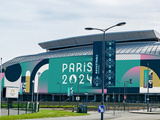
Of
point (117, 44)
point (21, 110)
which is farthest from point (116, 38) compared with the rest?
point (21, 110)

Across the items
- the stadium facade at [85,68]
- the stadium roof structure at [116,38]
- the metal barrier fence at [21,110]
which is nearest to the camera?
the metal barrier fence at [21,110]

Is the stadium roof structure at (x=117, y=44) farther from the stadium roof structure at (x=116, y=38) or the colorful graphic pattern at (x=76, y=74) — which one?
the colorful graphic pattern at (x=76, y=74)

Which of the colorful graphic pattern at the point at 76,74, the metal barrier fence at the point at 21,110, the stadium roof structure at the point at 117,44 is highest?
the stadium roof structure at the point at 117,44

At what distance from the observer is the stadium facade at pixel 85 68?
14550 centimetres

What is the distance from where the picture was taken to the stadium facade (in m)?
146

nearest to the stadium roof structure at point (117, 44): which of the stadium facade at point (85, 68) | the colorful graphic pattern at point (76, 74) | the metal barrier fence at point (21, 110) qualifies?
the stadium facade at point (85, 68)

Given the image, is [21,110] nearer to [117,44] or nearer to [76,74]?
[76,74]

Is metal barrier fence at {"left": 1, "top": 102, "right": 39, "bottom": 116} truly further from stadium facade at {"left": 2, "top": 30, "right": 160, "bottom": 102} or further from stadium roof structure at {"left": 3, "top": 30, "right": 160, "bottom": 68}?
stadium roof structure at {"left": 3, "top": 30, "right": 160, "bottom": 68}

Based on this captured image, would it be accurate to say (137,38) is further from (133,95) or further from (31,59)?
(31,59)

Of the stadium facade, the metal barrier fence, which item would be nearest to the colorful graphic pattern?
the stadium facade

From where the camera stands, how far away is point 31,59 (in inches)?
7052

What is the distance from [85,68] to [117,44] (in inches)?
766

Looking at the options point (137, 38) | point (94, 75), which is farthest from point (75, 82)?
point (137, 38)

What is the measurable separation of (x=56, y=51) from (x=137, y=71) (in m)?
49.9
